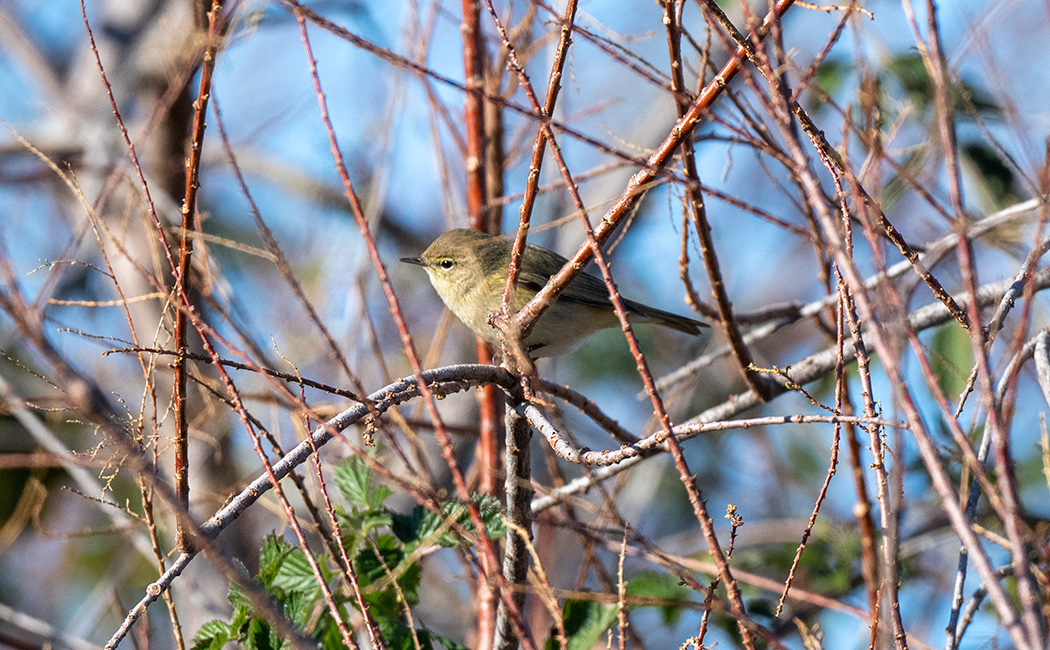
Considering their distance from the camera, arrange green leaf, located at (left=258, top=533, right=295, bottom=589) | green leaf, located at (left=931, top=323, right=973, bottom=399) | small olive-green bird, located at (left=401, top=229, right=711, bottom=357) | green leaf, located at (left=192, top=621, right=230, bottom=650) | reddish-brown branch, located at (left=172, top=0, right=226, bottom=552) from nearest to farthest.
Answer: reddish-brown branch, located at (left=172, top=0, right=226, bottom=552) < green leaf, located at (left=192, top=621, right=230, bottom=650) < green leaf, located at (left=258, top=533, right=295, bottom=589) < green leaf, located at (left=931, top=323, right=973, bottom=399) < small olive-green bird, located at (left=401, top=229, right=711, bottom=357)

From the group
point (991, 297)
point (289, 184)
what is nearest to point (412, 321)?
point (289, 184)

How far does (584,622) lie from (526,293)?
7.29ft

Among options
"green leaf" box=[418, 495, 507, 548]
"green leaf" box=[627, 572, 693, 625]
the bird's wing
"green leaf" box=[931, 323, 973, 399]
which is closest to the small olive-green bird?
the bird's wing

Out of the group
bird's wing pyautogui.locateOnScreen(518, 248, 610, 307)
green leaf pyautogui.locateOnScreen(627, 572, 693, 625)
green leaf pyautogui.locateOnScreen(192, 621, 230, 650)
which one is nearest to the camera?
green leaf pyautogui.locateOnScreen(192, 621, 230, 650)

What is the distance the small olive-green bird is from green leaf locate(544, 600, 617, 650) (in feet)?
5.17

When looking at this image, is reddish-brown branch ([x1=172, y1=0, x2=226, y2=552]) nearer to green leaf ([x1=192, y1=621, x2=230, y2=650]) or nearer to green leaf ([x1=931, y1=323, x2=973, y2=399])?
green leaf ([x1=192, y1=621, x2=230, y2=650])

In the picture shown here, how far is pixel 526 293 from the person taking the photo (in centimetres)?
448

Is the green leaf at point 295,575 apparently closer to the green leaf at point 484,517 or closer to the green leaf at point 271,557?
the green leaf at point 271,557

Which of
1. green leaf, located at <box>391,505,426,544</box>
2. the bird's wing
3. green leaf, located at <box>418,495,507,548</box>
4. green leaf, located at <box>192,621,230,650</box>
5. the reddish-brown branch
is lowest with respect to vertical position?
green leaf, located at <box>192,621,230,650</box>

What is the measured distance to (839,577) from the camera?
3305 millimetres

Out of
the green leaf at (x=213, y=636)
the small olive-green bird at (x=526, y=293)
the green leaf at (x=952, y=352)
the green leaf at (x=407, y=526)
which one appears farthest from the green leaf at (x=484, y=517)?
the green leaf at (x=952, y=352)

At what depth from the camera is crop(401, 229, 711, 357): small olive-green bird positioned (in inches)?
162

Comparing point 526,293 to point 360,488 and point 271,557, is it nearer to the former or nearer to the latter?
point 360,488

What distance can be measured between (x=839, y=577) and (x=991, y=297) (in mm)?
1291
